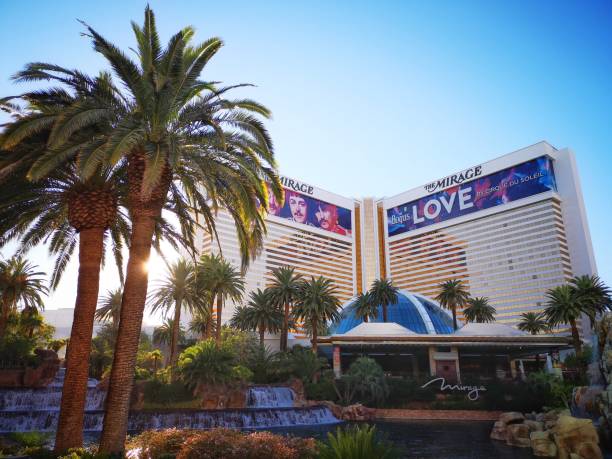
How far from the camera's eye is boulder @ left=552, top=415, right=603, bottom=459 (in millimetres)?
18142

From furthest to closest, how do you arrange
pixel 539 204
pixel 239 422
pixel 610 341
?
pixel 539 204, pixel 239 422, pixel 610 341

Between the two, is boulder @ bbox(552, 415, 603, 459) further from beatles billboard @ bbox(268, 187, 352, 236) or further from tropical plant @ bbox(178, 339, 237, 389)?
beatles billboard @ bbox(268, 187, 352, 236)

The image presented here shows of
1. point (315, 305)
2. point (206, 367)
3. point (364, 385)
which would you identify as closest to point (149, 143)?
point (206, 367)

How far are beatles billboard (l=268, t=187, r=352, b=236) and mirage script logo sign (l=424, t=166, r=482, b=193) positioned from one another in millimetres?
35062

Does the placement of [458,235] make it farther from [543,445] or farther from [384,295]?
[543,445]

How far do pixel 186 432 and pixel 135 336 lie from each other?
350 centimetres

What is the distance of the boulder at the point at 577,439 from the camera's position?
18.1m

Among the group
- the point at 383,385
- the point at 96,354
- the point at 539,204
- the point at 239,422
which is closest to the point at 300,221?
the point at 539,204

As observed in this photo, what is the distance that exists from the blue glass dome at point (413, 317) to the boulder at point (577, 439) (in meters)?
49.9

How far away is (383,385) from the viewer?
140ft

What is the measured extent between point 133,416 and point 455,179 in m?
142

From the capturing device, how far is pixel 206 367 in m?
36.0

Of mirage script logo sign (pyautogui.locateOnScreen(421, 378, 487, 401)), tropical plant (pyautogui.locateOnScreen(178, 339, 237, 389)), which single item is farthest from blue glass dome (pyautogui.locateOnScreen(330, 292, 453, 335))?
tropical plant (pyautogui.locateOnScreen(178, 339, 237, 389))

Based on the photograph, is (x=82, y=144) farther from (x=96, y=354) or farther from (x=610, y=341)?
(x=96, y=354)
